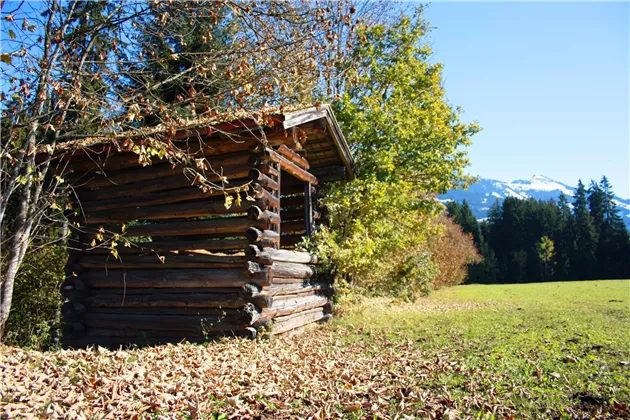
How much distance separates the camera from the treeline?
5097 cm

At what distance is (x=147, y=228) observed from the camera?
31.9 feet

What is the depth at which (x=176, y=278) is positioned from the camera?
364 inches

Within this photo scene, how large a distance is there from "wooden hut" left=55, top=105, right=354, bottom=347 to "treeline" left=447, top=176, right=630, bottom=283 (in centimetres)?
4397

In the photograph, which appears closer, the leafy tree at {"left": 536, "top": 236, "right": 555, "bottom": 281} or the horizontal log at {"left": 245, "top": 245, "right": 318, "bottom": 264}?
the horizontal log at {"left": 245, "top": 245, "right": 318, "bottom": 264}

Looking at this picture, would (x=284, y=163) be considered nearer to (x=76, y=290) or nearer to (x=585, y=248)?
(x=76, y=290)

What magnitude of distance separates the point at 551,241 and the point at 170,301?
53805 millimetres

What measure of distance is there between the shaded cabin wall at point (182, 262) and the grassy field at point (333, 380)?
3.48 ft

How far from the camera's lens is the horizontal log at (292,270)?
30.4ft

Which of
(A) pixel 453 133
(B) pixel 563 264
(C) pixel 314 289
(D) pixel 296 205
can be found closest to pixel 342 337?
(C) pixel 314 289

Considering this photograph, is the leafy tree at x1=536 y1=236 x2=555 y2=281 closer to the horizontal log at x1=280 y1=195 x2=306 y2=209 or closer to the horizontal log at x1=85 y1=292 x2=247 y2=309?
the horizontal log at x1=280 y1=195 x2=306 y2=209

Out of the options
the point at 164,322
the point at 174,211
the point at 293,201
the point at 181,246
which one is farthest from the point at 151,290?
the point at 293,201

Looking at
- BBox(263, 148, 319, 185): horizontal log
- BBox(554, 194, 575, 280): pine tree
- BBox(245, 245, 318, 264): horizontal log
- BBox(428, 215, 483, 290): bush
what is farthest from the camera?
BBox(554, 194, 575, 280): pine tree

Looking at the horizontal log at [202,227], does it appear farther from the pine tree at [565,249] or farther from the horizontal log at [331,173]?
the pine tree at [565,249]

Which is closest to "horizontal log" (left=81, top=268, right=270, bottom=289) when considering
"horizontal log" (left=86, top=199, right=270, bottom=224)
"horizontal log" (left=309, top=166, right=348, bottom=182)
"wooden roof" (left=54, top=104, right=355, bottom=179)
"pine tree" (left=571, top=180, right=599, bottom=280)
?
"horizontal log" (left=86, top=199, right=270, bottom=224)
